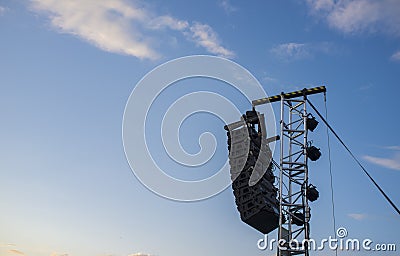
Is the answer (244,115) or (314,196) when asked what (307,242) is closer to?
(314,196)


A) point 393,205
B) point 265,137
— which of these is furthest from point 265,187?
point 393,205

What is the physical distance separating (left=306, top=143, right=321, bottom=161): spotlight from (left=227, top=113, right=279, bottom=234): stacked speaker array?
5.41ft

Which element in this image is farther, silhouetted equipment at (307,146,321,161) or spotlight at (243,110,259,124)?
spotlight at (243,110,259,124)

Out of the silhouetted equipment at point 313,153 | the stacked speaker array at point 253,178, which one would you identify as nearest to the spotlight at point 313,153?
the silhouetted equipment at point 313,153

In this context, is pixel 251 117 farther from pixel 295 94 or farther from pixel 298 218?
pixel 298 218

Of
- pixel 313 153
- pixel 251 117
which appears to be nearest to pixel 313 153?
pixel 313 153

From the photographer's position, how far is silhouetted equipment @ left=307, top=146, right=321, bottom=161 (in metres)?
17.5

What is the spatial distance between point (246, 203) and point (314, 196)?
262cm

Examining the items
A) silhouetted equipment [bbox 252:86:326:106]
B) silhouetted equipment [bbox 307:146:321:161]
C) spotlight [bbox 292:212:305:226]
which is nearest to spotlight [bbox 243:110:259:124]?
silhouetted equipment [bbox 252:86:326:106]

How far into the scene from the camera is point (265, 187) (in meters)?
17.3

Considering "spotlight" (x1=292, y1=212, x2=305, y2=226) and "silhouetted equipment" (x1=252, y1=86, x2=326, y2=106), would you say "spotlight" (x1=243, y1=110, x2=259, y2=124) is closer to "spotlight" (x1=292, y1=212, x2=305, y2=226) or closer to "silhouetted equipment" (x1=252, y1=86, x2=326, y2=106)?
"silhouetted equipment" (x1=252, y1=86, x2=326, y2=106)

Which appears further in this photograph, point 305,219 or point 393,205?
point 305,219

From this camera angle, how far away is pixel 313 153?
57.3 feet

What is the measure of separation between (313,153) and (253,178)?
2.59 meters
